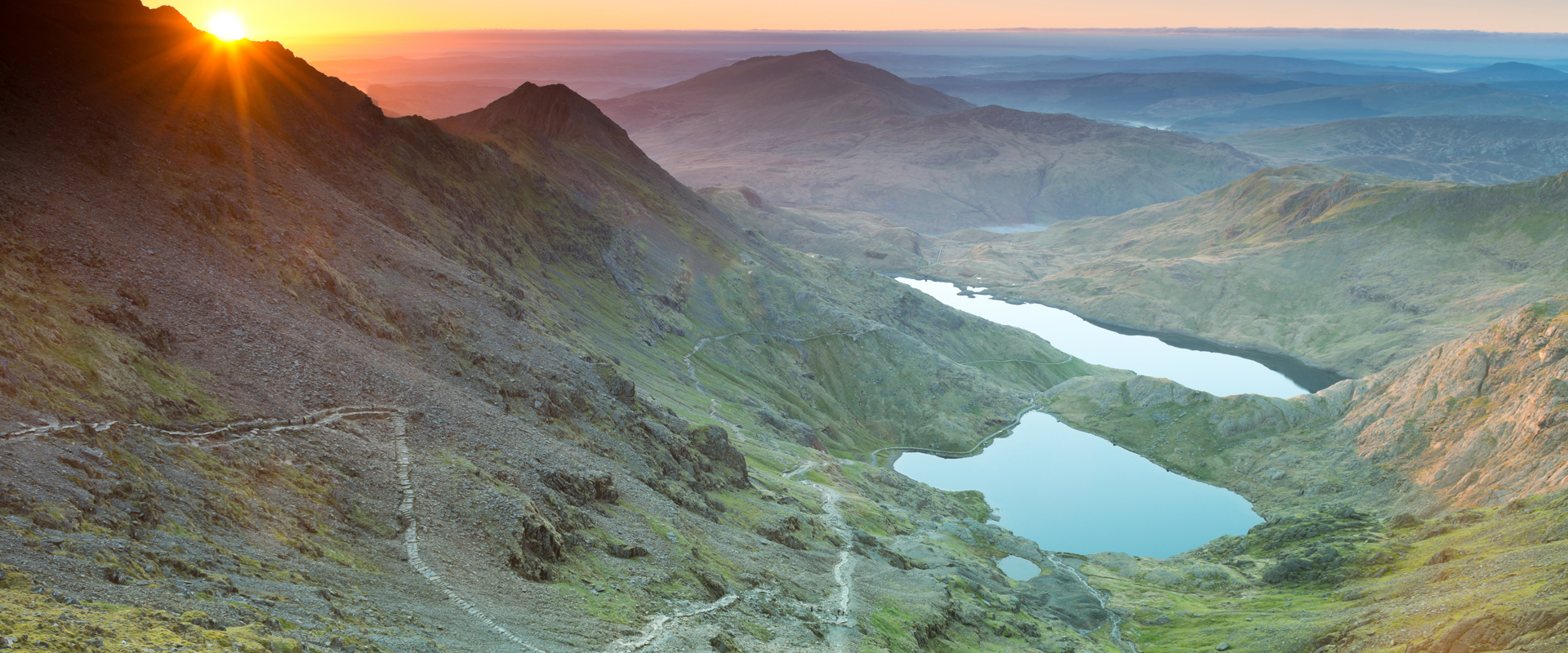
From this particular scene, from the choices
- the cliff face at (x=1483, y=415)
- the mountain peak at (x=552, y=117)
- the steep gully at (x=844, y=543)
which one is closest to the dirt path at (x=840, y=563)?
the steep gully at (x=844, y=543)

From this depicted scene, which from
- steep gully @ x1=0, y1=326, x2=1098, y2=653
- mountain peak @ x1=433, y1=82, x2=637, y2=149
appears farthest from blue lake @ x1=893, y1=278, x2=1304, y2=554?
mountain peak @ x1=433, y1=82, x2=637, y2=149

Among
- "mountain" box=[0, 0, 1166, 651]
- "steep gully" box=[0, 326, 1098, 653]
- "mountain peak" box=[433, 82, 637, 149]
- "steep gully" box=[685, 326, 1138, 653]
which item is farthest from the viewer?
"mountain peak" box=[433, 82, 637, 149]

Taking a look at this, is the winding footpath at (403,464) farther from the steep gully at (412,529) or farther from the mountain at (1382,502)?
the mountain at (1382,502)

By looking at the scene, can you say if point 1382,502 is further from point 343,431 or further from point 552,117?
point 552,117

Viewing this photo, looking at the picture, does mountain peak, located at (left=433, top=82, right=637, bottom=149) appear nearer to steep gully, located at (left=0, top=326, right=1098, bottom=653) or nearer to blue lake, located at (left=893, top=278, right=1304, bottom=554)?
blue lake, located at (left=893, top=278, right=1304, bottom=554)

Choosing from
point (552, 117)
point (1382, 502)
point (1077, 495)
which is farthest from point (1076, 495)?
point (552, 117)
